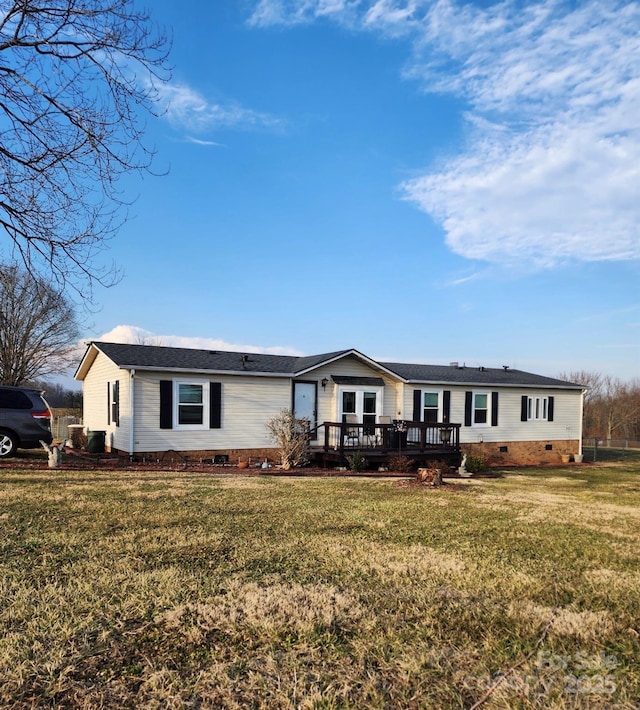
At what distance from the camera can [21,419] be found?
12406 mm

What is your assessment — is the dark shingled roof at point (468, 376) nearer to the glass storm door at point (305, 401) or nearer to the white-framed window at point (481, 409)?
the white-framed window at point (481, 409)

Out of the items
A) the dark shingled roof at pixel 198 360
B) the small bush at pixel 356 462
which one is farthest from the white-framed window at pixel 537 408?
the small bush at pixel 356 462

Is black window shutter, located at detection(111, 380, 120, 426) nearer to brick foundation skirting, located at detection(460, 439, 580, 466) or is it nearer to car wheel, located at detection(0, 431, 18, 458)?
car wheel, located at detection(0, 431, 18, 458)

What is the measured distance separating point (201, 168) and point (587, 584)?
11.7 metres

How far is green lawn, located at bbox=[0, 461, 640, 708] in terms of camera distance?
2.56 m

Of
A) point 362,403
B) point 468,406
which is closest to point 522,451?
point 468,406

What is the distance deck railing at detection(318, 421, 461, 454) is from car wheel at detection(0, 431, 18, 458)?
850cm

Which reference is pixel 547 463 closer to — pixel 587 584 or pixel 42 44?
pixel 587 584

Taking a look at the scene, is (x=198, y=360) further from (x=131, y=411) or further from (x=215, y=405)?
(x=131, y=411)

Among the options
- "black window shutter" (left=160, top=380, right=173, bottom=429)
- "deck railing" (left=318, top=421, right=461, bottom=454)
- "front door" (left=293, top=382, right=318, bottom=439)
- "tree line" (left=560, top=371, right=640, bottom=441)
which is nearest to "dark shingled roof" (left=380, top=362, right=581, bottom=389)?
"deck railing" (left=318, top=421, right=461, bottom=454)

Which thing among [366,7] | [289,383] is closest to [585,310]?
[289,383]

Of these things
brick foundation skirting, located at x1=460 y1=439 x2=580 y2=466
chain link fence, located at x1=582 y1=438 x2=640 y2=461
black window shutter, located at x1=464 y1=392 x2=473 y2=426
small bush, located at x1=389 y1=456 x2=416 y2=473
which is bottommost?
chain link fence, located at x1=582 y1=438 x2=640 y2=461

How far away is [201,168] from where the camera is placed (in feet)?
41.2

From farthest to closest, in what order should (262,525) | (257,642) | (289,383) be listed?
1. (289,383)
2. (262,525)
3. (257,642)
